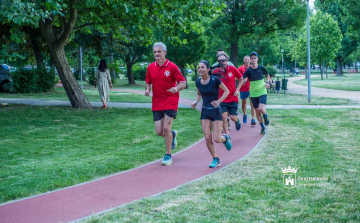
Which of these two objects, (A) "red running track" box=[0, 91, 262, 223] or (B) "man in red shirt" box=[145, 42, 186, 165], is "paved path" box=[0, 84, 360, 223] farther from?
(B) "man in red shirt" box=[145, 42, 186, 165]

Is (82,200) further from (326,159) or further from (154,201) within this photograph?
(326,159)

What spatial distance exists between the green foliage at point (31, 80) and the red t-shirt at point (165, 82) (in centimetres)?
2111

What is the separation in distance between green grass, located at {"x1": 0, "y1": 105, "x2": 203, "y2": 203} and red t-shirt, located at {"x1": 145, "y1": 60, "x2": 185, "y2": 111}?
1.23m

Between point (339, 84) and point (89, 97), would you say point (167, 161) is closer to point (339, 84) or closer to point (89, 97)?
point (89, 97)

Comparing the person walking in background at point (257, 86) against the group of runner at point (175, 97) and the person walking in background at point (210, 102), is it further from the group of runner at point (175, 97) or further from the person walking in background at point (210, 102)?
the person walking in background at point (210, 102)

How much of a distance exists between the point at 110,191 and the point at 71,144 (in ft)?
13.6

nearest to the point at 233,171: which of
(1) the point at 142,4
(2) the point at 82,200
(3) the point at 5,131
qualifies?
(2) the point at 82,200

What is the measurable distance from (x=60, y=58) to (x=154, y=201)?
11830 mm

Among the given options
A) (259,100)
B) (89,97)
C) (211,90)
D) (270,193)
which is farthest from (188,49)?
(270,193)

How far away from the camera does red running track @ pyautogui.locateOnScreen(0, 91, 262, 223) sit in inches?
188

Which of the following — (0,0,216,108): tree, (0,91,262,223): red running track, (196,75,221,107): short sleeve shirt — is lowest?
(0,91,262,223): red running track

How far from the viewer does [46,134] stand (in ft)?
35.2

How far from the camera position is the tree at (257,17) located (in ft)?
80.1

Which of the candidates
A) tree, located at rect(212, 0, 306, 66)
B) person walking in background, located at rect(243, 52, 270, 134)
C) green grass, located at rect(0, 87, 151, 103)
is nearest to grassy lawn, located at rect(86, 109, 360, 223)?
person walking in background, located at rect(243, 52, 270, 134)
